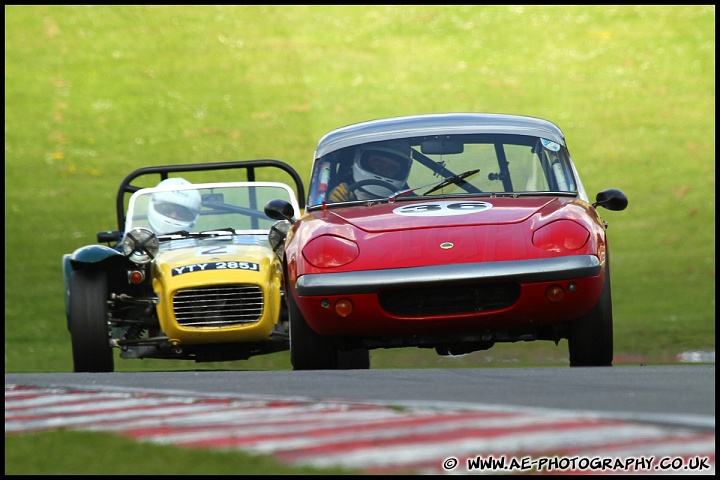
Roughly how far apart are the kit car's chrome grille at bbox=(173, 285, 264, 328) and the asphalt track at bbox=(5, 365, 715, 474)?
8.60ft

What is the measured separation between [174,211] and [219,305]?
1885 millimetres

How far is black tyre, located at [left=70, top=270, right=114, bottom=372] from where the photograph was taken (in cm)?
1008

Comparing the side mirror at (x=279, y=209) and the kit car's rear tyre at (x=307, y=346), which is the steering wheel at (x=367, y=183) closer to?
the side mirror at (x=279, y=209)

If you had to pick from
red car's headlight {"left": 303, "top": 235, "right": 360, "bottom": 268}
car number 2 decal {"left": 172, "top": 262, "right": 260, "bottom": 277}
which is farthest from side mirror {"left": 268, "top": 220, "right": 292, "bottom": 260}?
red car's headlight {"left": 303, "top": 235, "right": 360, "bottom": 268}

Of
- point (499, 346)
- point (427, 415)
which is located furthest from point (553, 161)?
point (499, 346)

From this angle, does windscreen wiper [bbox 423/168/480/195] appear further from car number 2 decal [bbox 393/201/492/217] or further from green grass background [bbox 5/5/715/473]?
green grass background [bbox 5/5/715/473]

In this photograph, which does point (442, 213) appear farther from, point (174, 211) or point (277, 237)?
point (174, 211)

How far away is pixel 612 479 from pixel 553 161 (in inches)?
210

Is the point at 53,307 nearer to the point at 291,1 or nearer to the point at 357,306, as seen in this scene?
the point at 357,306

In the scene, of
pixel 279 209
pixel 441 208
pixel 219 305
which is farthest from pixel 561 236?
pixel 219 305

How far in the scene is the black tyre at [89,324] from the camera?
33.1 ft

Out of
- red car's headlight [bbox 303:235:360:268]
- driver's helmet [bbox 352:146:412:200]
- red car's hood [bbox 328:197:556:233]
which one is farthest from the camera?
driver's helmet [bbox 352:146:412:200]

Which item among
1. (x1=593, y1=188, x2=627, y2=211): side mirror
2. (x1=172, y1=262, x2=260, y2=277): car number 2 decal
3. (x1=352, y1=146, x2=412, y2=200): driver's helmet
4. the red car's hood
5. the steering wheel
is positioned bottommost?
(x1=172, y1=262, x2=260, y2=277): car number 2 decal

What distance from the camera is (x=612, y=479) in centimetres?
410
